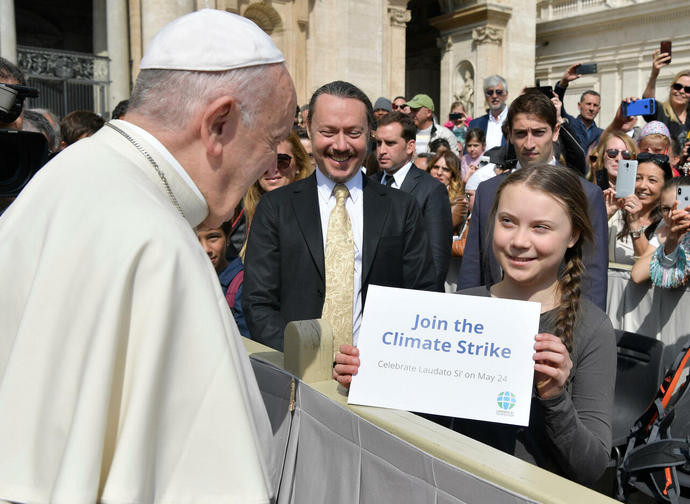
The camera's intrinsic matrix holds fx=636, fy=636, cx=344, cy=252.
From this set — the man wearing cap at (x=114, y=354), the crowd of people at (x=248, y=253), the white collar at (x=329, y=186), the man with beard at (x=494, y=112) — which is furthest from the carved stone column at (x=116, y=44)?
the man wearing cap at (x=114, y=354)

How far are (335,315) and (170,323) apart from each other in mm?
2109

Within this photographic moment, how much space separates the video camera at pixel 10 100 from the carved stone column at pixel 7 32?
9707mm

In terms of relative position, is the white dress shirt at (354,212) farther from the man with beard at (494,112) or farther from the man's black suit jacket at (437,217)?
the man with beard at (494,112)

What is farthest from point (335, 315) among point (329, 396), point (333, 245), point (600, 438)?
point (600, 438)

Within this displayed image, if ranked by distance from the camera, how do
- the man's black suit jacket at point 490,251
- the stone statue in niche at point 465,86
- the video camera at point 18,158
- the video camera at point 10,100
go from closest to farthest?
the video camera at point 18,158
the video camera at point 10,100
the man's black suit jacket at point 490,251
the stone statue in niche at point 465,86

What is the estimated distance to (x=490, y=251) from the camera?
11.9 ft

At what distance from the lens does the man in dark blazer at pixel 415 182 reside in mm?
4652

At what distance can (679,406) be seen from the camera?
2.53 metres

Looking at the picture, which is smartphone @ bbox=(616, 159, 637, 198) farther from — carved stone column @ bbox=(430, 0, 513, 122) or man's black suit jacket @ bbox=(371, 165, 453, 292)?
carved stone column @ bbox=(430, 0, 513, 122)

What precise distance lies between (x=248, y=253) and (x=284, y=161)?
64.5 inches

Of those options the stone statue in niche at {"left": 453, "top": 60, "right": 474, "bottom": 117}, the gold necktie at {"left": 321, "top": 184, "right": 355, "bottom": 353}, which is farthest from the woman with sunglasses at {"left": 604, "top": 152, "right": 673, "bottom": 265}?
the stone statue in niche at {"left": 453, "top": 60, "right": 474, "bottom": 117}

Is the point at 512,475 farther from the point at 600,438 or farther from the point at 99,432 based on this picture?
the point at 99,432

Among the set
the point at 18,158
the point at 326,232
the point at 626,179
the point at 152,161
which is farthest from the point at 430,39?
the point at 152,161

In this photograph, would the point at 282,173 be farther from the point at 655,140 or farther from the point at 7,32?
the point at 7,32
